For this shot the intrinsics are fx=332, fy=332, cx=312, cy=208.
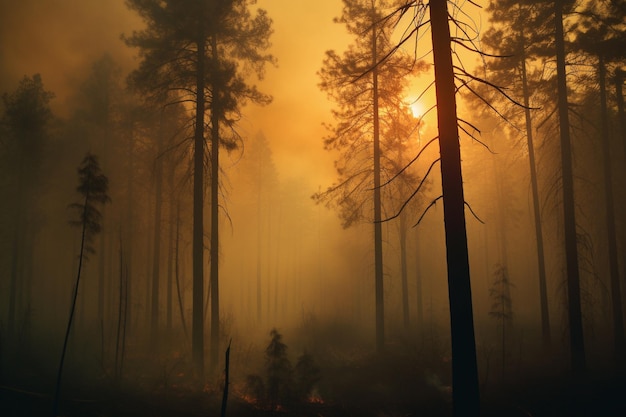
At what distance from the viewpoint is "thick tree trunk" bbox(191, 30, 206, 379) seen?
1148cm

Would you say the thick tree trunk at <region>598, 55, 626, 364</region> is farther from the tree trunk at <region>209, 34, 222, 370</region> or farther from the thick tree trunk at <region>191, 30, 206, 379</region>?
the thick tree trunk at <region>191, 30, 206, 379</region>

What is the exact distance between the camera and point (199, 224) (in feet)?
38.9

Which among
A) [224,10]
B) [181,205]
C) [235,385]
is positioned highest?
[224,10]

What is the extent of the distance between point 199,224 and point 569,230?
12474mm

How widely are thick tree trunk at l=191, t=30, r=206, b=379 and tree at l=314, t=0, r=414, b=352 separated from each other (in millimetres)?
5261

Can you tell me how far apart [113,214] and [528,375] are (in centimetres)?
2575

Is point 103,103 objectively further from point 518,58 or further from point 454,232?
point 454,232

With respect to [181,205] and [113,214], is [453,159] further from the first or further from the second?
[113,214]

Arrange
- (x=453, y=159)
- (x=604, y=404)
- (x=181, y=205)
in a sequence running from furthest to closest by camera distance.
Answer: (x=181, y=205)
(x=604, y=404)
(x=453, y=159)

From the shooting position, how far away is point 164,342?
16547mm

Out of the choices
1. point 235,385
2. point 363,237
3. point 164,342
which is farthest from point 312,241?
point 235,385

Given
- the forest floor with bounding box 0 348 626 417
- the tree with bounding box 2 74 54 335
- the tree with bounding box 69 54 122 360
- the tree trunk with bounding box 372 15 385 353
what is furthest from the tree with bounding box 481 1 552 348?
the tree with bounding box 2 74 54 335

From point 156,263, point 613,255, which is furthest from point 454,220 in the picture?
point 156,263

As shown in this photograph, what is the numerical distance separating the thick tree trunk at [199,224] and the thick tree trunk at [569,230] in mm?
12217
